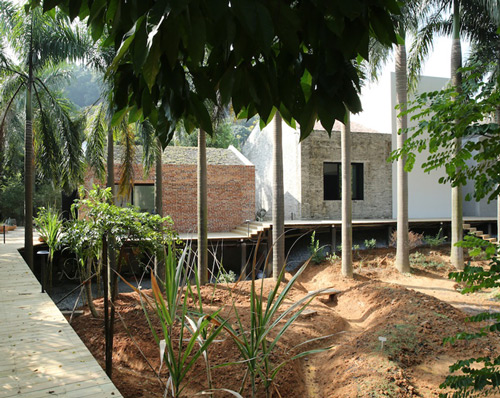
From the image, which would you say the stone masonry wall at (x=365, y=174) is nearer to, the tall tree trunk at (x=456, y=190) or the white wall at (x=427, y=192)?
the white wall at (x=427, y=192)

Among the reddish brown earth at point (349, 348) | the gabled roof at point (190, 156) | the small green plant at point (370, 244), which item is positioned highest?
the gabled roof at point (190, 156)

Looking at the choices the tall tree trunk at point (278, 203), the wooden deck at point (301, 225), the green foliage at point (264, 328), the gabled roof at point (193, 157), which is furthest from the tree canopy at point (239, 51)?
the gabled roof at point (193, 157)

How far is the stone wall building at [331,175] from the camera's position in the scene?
55.9 feet

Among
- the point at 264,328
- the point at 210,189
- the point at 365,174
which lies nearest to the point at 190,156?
the point at 210,189

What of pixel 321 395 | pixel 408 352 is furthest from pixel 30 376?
pixel 408 352

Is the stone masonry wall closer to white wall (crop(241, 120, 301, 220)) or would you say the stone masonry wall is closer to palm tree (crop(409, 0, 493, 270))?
white wall (crop(241, 120, 301, 220))

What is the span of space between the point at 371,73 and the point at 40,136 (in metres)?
9.25

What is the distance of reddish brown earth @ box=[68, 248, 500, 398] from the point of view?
4.66 meters

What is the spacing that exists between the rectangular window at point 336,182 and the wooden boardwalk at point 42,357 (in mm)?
14154

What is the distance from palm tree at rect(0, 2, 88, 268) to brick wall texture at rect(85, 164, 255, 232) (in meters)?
4.50

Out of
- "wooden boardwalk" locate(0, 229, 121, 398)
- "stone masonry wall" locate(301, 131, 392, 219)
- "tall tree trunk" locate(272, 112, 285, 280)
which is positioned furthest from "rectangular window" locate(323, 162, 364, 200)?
"wooden boardwalk" locate(0, 229, 121, 398)

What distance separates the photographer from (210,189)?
16438mm

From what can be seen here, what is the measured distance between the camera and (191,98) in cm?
106

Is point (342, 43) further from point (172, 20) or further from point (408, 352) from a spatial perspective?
→ point (408, 352)
